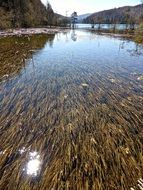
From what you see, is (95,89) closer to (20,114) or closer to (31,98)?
(31,98)

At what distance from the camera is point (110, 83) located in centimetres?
906

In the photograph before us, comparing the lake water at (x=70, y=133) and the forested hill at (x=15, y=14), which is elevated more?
the forested hill at (x=15, y=14)

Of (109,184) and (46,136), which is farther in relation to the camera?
(46,136)

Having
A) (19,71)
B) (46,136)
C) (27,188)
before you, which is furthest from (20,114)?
(19,71)

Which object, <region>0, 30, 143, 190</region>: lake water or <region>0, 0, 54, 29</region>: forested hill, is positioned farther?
<region>0, 0, 54, 29</region>: forested hill

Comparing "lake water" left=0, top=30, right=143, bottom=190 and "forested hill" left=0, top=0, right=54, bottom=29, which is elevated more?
"forested hill" left=0, top=0, right=54, bottom=29

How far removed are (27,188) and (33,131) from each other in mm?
1769

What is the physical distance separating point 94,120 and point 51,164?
2.10 metres

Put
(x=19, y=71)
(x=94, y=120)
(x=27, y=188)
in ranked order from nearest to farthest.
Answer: (x=27, y=188) → (x=94, y=120) → (x=19, y=71)

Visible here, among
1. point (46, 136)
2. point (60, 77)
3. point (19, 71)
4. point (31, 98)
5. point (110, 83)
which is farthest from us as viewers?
point (19, 71)

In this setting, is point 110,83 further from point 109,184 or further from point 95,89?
point 109,184

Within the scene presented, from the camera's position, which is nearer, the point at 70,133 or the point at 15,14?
the point at 70,133

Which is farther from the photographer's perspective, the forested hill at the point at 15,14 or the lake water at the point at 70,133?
the forested hill at the point at 15,14

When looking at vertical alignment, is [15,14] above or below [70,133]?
above
